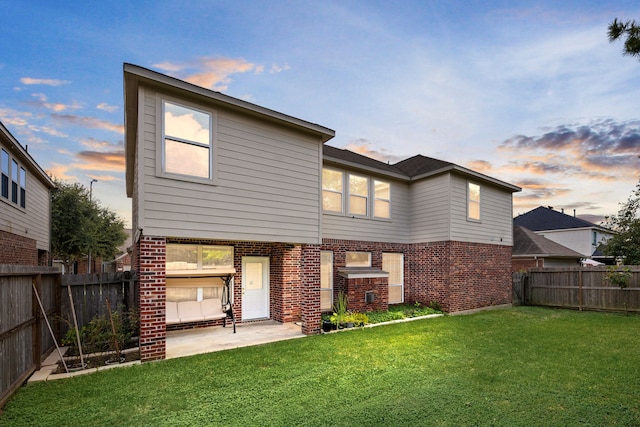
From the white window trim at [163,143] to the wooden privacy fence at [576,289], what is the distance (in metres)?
14.8

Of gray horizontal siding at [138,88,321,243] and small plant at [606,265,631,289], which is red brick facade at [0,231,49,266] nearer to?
gray horizontal siding at [138,88,321,243]

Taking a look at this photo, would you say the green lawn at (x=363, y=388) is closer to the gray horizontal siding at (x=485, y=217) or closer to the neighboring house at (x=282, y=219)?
the neighboring house at (x=282, y=219)

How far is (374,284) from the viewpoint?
11.7m

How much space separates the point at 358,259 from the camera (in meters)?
12.2

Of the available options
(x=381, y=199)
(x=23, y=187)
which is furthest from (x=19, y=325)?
(x=381, y=199)

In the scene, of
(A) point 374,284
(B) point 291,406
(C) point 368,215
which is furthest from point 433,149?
(B) point 291,406

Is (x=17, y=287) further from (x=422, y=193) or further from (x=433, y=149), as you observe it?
(x=433, y=149)

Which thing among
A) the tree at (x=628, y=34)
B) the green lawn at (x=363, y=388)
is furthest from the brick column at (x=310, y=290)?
the tree at (x=628, y=34)

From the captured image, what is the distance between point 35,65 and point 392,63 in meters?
11.2

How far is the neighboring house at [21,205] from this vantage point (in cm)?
1020

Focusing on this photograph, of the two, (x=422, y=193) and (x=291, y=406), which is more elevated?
(x=422, y=193)

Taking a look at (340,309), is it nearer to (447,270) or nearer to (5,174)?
(447,270)

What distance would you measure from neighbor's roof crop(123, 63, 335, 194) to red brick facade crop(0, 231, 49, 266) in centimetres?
533

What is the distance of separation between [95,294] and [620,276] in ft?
56.4
